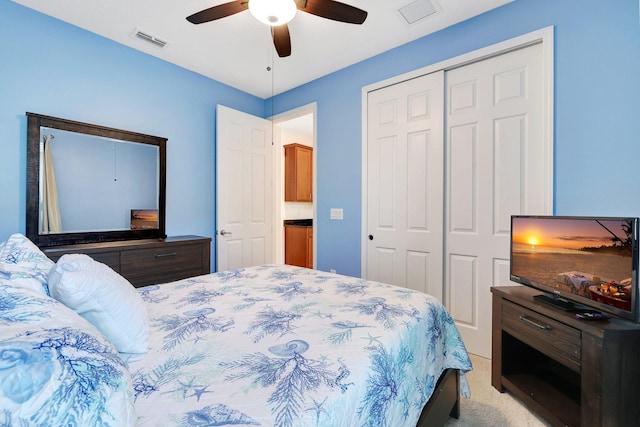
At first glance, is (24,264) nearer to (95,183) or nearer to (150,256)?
(150,256)

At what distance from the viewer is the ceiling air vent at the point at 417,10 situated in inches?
87.5

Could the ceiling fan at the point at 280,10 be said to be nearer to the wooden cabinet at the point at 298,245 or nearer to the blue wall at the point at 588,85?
the blue wall at the point at 588,85

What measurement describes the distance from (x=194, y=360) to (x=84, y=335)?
1.28 ft

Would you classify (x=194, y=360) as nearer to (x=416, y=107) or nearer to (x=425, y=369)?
(x=425, y=369)

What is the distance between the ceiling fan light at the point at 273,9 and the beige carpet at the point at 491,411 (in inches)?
99.3

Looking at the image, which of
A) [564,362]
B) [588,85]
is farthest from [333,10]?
[564,362]

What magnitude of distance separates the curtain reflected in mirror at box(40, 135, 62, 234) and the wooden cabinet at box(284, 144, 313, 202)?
11.1 ft

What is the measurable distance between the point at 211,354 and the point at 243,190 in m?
2.82

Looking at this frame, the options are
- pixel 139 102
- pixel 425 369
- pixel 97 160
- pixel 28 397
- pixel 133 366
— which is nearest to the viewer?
pixel 28 397

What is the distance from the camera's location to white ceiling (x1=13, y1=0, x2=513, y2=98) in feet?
7.36

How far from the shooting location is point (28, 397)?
40 cm

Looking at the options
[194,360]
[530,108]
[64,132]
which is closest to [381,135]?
[530,108]

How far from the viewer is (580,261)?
5.03 feet

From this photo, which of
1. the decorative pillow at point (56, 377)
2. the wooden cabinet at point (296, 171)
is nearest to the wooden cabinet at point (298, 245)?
the wooden cabinet at point (296, 171)
